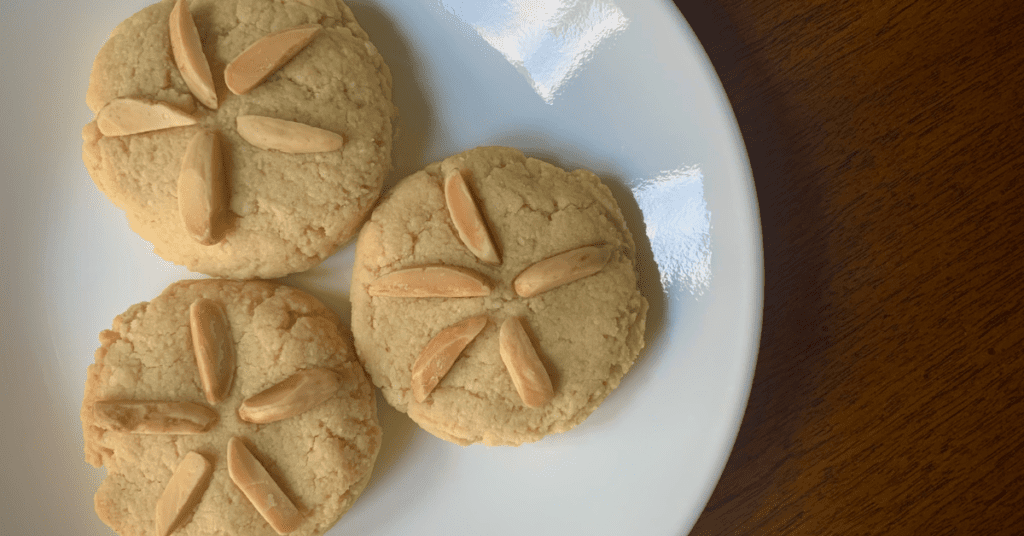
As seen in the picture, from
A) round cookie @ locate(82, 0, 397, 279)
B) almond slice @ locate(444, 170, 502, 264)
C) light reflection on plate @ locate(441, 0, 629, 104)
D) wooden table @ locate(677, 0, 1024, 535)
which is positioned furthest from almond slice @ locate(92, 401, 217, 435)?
wooden table @ locate(677, 0, 1024, 535)

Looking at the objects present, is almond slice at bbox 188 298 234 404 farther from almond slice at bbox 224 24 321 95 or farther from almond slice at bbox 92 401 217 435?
almond slice at bbox 224 24 321 95

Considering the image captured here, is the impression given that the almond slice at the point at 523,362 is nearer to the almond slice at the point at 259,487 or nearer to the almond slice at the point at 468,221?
the almond slice at the point at 468,221

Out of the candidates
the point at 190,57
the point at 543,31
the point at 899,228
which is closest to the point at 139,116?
the point at 190,57

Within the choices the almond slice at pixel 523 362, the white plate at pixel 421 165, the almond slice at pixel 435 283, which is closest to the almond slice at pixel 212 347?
the white plate at pixel 421 165

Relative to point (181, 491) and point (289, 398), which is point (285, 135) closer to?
point (289, 398)

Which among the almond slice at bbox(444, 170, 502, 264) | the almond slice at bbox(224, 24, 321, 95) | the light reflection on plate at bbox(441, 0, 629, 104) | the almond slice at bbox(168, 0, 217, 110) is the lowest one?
the almond slice at bbox(444, 170, 502, 264)

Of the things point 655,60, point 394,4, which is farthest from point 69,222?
point 655,60

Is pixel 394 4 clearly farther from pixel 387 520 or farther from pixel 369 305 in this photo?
pixel 387 520
